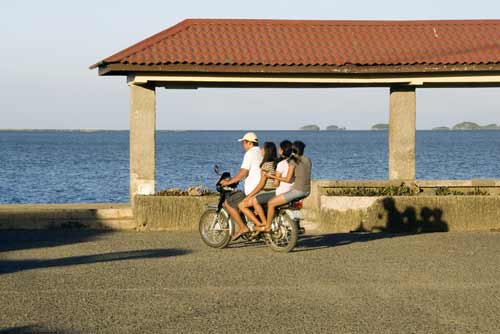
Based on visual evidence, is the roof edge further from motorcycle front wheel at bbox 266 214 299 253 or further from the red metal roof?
motorcycle front wheel at bbox 266 214 299 253

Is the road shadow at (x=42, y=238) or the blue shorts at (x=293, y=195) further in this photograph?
the road shadow at (x=42, y=238)

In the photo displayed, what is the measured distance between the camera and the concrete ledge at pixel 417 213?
17672 mm

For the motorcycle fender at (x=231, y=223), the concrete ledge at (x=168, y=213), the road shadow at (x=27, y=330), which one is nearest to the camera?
the road shadow at (x=27, y=330)

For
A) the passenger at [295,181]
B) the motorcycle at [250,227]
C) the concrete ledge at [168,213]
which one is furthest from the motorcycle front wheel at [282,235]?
the concrete ledge at [168,213]

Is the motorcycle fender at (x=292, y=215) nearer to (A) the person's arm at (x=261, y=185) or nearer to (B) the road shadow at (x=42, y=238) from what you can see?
(A) the person's arm at (x=261, y=185)

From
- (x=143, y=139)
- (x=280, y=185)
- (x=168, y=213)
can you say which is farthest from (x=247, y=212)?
(x=143, y=139)

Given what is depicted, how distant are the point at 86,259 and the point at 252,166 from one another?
2.79 metres

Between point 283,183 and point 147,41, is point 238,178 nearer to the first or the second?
point 283,183

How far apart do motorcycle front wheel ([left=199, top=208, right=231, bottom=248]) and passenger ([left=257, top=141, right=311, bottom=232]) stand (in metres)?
0.70

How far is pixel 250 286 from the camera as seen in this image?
37.1ft

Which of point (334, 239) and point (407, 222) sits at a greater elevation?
point (407, 222)

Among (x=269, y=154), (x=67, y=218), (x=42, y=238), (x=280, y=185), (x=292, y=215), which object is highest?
(x=269, y=154)

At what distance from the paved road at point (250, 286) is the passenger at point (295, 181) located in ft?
2.23

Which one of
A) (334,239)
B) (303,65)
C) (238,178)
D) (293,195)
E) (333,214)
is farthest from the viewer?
(303,65)
